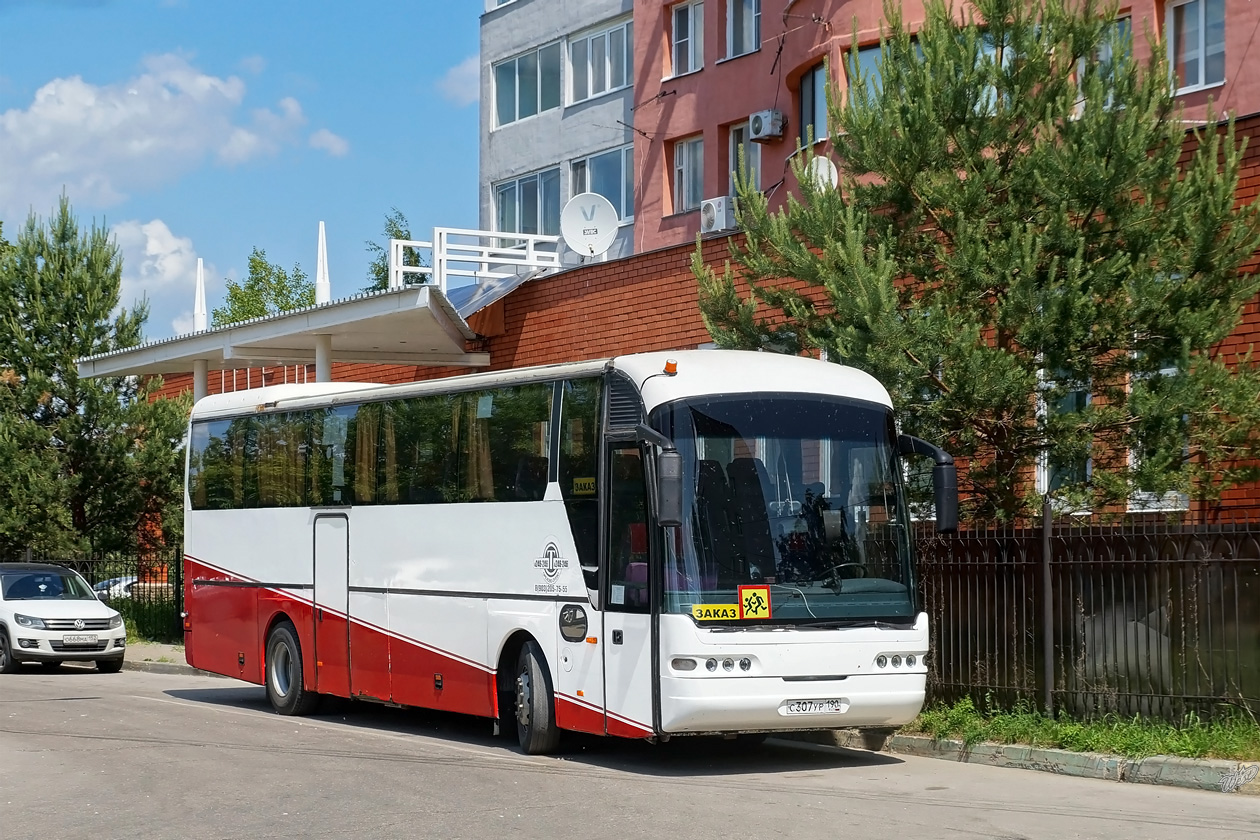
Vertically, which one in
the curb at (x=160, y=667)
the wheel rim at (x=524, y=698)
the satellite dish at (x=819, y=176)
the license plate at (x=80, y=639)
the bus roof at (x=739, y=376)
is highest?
the satellite dish at (x=819, y=176)

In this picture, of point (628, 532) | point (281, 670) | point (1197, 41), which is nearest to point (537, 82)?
point (1197, 41)

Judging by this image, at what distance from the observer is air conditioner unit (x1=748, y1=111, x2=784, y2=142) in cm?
3012

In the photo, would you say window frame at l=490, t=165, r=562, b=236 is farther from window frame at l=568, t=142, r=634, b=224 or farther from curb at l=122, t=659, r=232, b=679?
Result: curb at l=122, t=659, r=232, b=679

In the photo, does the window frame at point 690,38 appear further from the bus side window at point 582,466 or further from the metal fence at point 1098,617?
the bus side window at point 582,466

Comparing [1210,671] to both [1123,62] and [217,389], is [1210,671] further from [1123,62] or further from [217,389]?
[217,389]

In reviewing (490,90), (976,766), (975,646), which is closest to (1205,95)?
(975,646)

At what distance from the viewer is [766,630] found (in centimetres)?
1209

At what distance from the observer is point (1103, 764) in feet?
40.1

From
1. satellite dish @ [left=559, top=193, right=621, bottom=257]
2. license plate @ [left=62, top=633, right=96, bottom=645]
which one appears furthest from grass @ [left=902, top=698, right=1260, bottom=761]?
license plate @ [left=62, top=633, right=96, bottom=645]

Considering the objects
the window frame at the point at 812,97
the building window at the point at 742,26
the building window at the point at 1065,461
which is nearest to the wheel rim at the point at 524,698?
the building window at the point at 1065,461

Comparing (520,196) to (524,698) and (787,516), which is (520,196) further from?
(787,516)

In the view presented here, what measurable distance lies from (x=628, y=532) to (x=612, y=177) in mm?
24370

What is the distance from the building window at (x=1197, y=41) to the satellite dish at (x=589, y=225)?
8830 mm

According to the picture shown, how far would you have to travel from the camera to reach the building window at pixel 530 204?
38.1 metres
